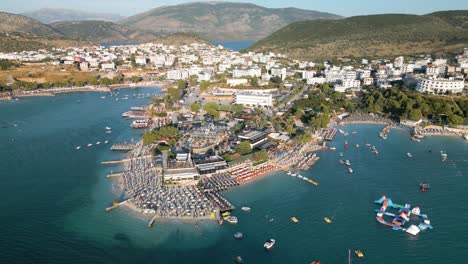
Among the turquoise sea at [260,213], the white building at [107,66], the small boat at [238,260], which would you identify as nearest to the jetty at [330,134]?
the turquoise sea at [260,213]

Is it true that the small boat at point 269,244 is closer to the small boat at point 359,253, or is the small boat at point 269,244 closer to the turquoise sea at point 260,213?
the turquoise sea at point 260,213

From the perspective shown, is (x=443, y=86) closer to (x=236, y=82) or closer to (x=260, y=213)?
(x=236, y=82)

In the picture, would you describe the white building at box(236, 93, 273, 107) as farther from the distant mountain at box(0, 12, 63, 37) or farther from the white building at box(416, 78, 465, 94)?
the distant mountain at box(0, 12, 63, 37)

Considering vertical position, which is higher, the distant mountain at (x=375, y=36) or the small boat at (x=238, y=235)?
the distant mountain at (x=375, y=36)

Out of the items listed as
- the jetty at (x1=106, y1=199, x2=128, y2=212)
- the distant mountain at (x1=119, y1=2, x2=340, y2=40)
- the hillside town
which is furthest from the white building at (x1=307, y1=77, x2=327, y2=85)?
the distant mountain at (x1=119, y1=2, x2=340, y2=40)

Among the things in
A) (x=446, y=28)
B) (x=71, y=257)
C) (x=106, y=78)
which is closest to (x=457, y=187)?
(x=71, y=257)

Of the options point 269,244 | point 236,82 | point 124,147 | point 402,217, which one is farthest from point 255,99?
point 269,244

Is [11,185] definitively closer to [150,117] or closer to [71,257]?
[71,257]
